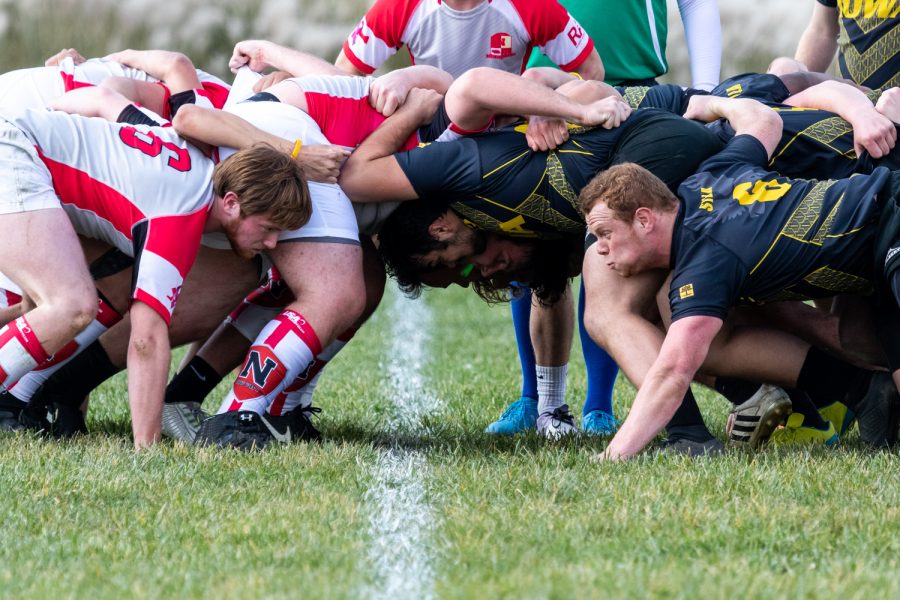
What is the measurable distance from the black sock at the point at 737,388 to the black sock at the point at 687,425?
18.2 inches

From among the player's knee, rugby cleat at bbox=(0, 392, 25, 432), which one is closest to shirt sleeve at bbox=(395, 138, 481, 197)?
the player's knee

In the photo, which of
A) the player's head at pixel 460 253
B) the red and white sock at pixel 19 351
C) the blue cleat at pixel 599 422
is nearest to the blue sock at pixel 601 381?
the blue cleat at pixel 599 422

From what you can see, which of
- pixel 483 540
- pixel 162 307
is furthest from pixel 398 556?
pixel 162 307

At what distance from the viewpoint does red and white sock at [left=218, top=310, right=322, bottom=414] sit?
16.6 feet

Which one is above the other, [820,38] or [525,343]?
[820,38]

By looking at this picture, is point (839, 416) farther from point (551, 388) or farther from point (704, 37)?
point (704, 37)

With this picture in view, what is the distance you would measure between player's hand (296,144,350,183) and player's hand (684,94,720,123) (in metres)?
1.52

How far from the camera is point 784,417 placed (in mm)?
5129

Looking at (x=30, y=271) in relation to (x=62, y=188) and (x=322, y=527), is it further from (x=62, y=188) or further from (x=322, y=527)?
(x=322, y=527)

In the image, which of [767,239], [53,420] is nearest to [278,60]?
[53,420]

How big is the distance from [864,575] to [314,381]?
323 cm

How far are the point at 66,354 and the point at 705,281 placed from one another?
2712 millimetres

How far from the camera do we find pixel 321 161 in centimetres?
520

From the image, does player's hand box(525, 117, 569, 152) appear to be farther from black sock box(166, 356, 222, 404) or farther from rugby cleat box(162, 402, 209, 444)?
rugby cleat box(162, 402, 209, 444)
